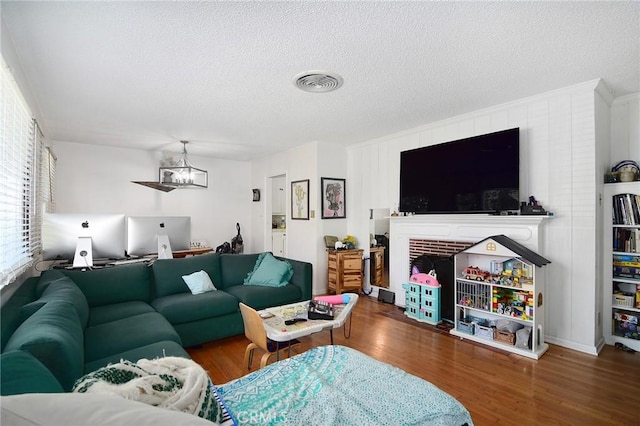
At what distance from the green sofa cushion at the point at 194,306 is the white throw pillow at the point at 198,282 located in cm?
8

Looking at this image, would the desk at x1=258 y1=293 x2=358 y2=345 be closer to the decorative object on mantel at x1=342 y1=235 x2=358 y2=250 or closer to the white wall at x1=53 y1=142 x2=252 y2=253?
the decorative object on mantel at x1=342 y1=235 x2=358 y2=250

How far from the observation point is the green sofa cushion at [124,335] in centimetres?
201

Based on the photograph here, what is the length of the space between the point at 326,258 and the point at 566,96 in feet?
11.9

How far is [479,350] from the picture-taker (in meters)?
2.94

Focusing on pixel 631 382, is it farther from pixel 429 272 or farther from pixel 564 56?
pixel 564 56

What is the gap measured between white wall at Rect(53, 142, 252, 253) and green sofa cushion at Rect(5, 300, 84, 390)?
4.34 m

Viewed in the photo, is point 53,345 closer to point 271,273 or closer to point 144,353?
point 144,353

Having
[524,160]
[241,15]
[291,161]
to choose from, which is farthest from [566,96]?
[291,161]

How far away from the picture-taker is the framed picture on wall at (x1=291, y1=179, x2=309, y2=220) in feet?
17.0

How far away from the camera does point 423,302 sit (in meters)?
3.70

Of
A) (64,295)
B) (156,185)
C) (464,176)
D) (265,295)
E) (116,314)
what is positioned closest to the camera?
(64,295)

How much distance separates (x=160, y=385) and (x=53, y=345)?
67 centimetres

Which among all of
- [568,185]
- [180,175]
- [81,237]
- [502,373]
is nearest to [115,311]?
[81,237]

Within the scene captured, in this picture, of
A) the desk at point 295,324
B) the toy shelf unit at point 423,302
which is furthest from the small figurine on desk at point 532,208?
the desk at point 295,324
